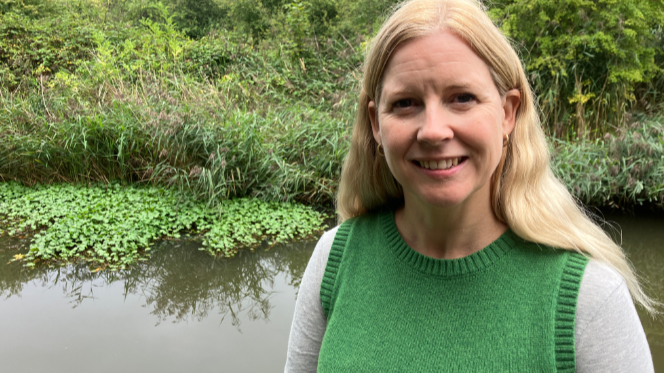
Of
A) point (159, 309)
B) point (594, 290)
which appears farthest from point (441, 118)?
point (159, 309)

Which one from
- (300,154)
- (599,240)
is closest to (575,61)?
(300,154)

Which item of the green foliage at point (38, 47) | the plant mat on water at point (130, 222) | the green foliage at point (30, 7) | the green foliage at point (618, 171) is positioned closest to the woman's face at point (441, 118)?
the plant mat on water at point (130, 222)

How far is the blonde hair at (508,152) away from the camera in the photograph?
1.01 metres

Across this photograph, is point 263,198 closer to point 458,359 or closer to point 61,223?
point 61,223

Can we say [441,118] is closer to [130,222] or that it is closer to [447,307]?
[447,307]

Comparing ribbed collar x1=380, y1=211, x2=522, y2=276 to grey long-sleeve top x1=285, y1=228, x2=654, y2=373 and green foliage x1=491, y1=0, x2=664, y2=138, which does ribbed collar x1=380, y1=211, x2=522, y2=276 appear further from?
green foliage x1=491, y1=0, x2=664, y2=138

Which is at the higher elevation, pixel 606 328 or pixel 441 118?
pixel 441 118

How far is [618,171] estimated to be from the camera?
450 cm

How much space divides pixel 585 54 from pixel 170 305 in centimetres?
506

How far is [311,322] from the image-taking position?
4.15ft

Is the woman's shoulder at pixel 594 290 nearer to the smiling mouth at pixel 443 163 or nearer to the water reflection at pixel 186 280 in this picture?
the smiling mouth at pixel 443 163

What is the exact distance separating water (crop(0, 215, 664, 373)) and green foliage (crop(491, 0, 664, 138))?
1627mm

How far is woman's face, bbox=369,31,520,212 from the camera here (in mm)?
984

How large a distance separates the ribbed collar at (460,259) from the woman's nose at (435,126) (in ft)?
0.98
